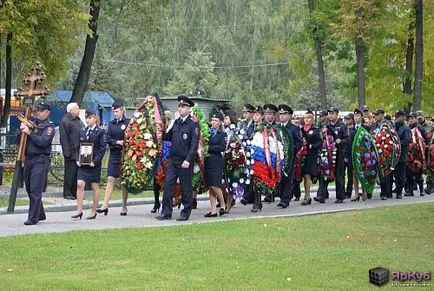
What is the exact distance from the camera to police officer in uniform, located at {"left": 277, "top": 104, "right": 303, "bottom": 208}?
1966 centimetres

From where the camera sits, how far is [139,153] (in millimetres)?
17250

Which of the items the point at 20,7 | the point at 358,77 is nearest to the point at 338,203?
the point at 20,7

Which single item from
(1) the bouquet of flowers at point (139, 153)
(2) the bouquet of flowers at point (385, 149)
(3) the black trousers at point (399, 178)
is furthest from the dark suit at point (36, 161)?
(3) the black trousers at point (399, 178)

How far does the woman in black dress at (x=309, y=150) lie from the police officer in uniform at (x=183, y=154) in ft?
14.8

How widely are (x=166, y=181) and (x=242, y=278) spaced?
6656mm

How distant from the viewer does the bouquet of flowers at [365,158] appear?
70.8ft

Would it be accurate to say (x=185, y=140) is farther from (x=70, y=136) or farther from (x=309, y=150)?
(x=70, y=136)

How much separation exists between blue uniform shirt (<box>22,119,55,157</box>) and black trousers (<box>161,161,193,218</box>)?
2266 mm

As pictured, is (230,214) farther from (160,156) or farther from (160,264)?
(160,264)

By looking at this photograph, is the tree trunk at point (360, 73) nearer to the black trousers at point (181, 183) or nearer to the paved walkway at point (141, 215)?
the paved walkway at point (141, 215)

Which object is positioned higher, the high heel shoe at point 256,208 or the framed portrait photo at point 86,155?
the framed portrait photo at point 86,155
